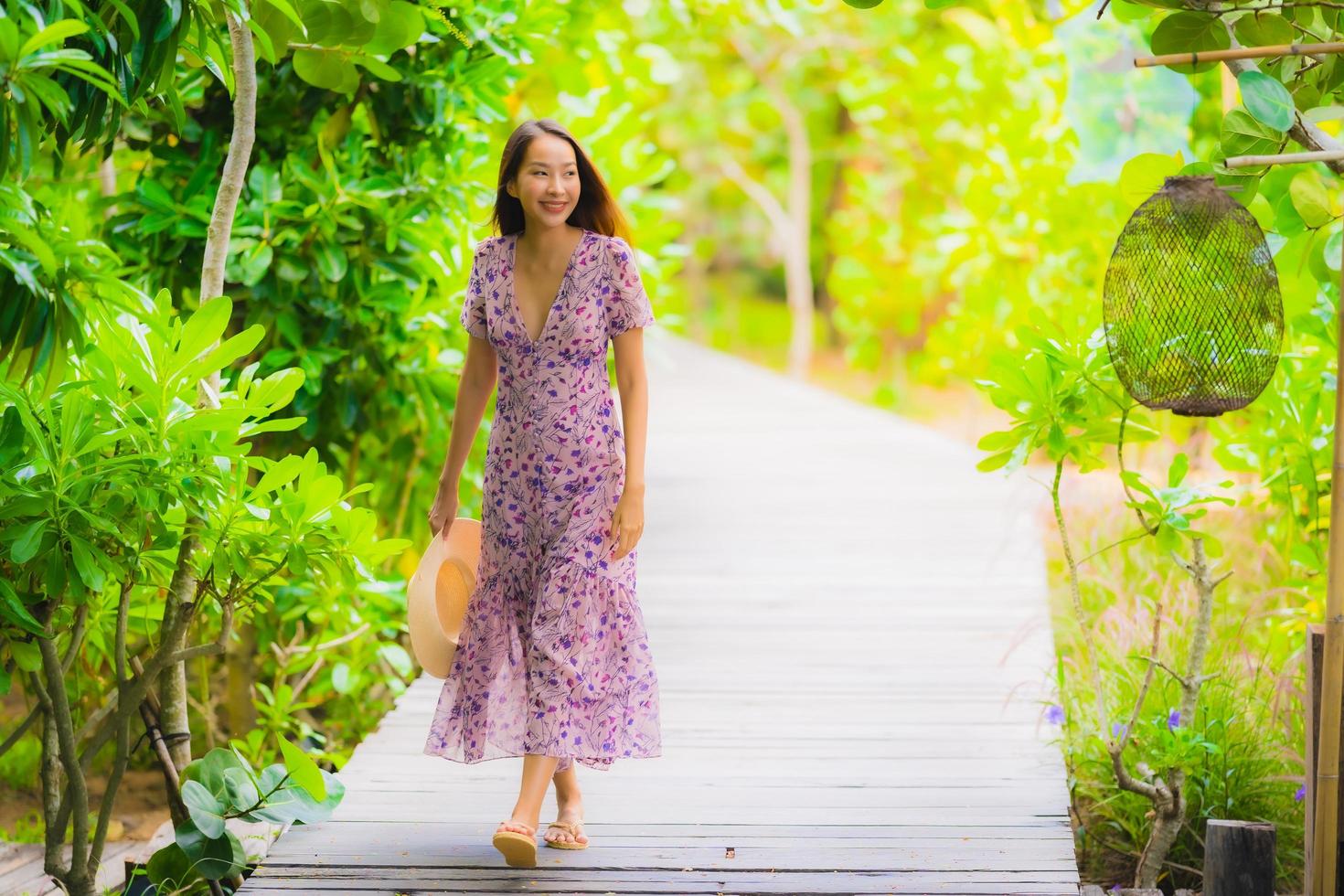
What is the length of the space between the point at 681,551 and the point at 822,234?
14.5m

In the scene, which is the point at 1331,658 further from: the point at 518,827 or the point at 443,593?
the point at 443,593

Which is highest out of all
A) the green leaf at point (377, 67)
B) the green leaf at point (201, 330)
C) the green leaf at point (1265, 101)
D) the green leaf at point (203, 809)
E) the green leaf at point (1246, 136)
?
A: the green leaf at point (377, 67)

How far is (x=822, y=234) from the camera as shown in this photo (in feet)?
64.6

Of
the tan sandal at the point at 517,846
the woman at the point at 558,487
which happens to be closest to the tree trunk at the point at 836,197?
the woman at the point at 558,487

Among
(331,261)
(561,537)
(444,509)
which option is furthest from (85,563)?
(331,261)

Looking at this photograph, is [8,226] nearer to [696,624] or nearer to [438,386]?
[438,386]

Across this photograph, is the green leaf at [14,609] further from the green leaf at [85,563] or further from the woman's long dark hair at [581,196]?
the woman's long dark hair at [581,196]

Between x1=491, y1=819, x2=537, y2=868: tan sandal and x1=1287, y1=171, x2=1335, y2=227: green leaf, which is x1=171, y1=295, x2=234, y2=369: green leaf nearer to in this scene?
x1=491, y1=819, x2=537, y2=868: tan sandal

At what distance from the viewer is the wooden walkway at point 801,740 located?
107 inches

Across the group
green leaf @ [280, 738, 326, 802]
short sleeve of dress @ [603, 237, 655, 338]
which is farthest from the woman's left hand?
green leaf @ [280, 738, 326, 802]

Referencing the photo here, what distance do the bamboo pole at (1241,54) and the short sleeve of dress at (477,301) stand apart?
1244mm

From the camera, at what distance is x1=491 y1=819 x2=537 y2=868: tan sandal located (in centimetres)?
265

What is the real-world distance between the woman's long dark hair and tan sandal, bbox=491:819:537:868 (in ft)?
3.74

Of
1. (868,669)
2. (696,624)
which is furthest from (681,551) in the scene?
(868,669)
